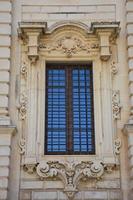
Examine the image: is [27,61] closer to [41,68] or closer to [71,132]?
[41,68]

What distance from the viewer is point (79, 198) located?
13109 mm

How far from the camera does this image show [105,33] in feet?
48.3

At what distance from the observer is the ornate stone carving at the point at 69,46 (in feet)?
48.8

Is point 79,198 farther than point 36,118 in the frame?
No

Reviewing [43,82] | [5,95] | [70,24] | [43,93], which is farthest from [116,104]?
[5,95]

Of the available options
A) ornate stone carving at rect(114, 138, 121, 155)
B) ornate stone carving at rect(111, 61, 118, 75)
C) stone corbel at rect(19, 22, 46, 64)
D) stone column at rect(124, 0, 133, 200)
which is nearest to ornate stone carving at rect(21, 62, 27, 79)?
stone corbel at rect(19, 22, 46, 64)

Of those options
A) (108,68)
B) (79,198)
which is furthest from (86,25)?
(79,198)

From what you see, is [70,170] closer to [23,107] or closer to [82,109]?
Result: [82,109]

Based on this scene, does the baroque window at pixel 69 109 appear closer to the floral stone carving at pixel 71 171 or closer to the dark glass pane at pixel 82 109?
the dark glass pane at pixel 82 109

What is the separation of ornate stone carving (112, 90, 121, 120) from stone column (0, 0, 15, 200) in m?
3.09

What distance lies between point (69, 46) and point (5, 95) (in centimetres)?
265

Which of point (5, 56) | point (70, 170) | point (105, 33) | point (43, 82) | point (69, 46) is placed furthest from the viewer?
point (69, 46)

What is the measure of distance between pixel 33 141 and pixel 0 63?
2.60 meters

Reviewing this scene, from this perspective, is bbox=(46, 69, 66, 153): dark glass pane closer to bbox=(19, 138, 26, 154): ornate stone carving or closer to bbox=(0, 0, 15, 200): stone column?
bbox=(19, 138, 26, 154): ornate stone carving
